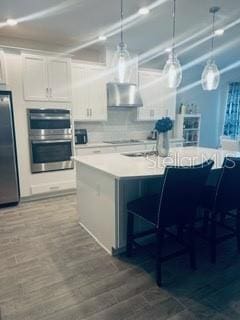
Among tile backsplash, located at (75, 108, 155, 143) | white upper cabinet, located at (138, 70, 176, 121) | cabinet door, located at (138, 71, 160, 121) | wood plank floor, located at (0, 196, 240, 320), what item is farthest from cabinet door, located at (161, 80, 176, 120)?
wood plank floor, located at (0, 196, 240, 320)

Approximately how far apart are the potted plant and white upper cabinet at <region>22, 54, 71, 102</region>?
1.97m

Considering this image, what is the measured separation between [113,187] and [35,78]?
254 cm

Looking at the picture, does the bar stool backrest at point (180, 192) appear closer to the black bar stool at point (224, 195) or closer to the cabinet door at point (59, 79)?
the black bar stool at point (224, 195)

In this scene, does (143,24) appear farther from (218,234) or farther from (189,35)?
(218,234)

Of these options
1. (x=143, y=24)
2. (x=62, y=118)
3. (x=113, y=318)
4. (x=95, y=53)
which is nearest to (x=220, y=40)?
(x=143, y=24)

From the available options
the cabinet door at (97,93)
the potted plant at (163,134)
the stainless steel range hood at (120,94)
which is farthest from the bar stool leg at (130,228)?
the stainless steel range hood at (120,94)

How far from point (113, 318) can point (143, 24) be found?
3645 millimetres

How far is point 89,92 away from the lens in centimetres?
448

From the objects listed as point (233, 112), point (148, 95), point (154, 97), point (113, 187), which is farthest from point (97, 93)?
point (233, 112)

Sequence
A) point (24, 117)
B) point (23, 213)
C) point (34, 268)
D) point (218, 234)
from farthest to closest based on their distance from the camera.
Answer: point (24, 117) → point (23, 213) → point (218, 234) → point (34, 268)

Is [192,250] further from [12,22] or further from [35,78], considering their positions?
[12,22]

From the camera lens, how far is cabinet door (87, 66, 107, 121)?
4473 mm

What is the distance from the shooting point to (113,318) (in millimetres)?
1641

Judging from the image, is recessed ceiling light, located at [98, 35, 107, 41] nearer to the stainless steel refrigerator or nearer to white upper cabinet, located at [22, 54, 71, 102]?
white upper cabinet, located at [22, 54, 71, 102]
